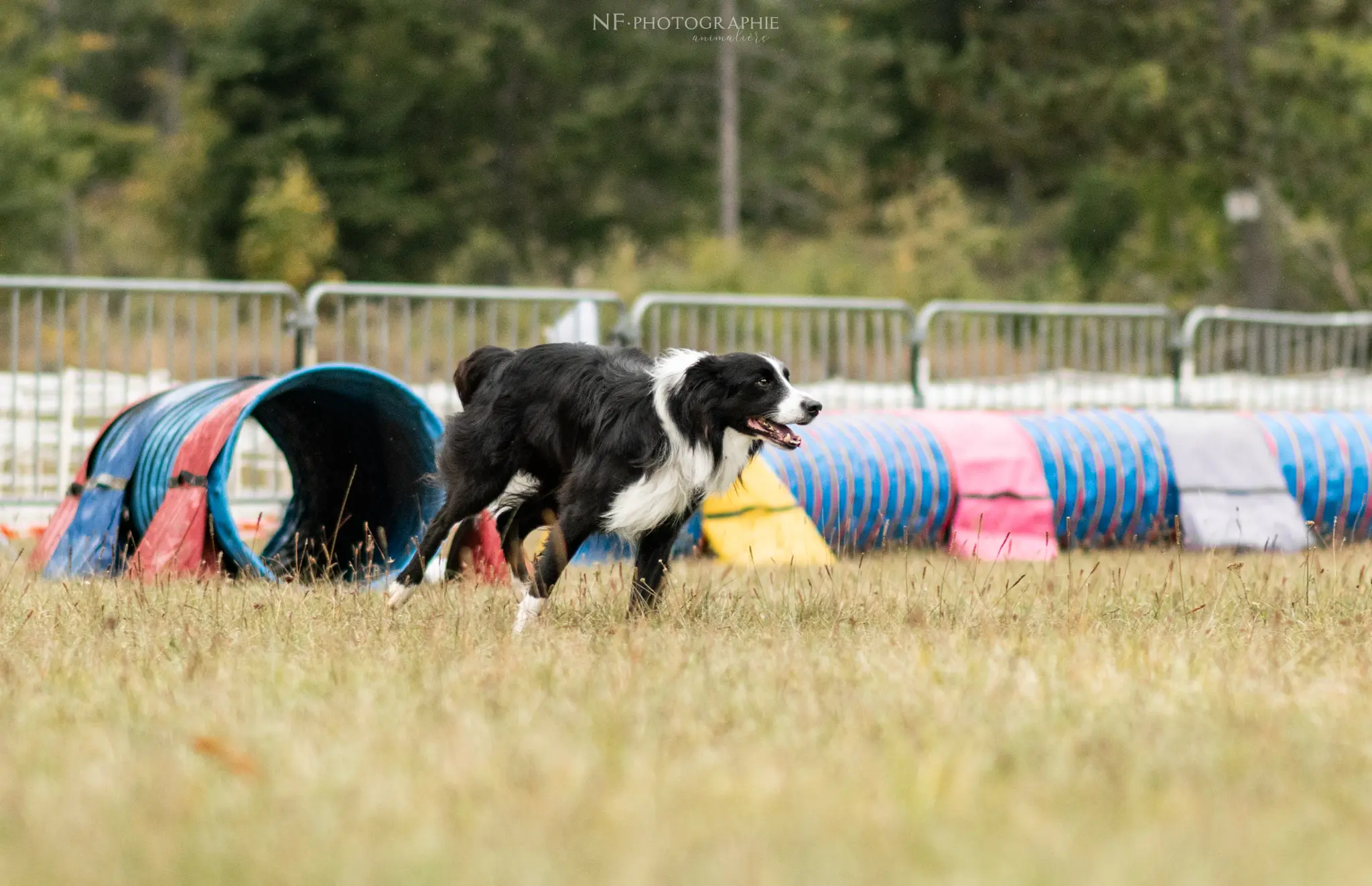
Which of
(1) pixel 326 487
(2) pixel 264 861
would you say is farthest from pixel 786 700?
(1) pixel 326 487

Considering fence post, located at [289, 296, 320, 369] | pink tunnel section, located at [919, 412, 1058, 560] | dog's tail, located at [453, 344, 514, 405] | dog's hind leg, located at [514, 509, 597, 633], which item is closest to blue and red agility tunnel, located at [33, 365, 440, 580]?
dog's tail, located at [453, 344, 514, 405]

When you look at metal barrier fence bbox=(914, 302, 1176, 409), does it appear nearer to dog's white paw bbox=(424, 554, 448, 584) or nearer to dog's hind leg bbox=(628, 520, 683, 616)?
dog's white paw bbox=(424, 554, 448, 584)

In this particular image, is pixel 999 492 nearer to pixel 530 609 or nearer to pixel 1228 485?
pixel 1228 485

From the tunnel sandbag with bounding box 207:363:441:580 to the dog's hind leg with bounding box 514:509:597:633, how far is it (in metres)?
1.38

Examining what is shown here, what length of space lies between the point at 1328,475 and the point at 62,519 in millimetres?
7213

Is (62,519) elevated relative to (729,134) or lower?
lower

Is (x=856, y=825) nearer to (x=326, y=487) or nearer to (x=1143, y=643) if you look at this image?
(x=1143, y=643)

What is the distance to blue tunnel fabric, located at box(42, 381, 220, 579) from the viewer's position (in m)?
7.36

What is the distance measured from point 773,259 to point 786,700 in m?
25.7

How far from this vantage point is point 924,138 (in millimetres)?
35562

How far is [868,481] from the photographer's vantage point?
29.8 ft

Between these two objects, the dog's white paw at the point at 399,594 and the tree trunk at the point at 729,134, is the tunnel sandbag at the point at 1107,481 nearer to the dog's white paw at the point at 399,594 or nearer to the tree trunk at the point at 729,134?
the dog's white paw at the point at 399,594

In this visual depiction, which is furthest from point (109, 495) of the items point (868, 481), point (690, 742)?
point (690, 742)

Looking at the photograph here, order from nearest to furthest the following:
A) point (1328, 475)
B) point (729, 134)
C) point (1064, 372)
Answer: point (1328, 475)
point (1064, 372)
point (729, 134)
